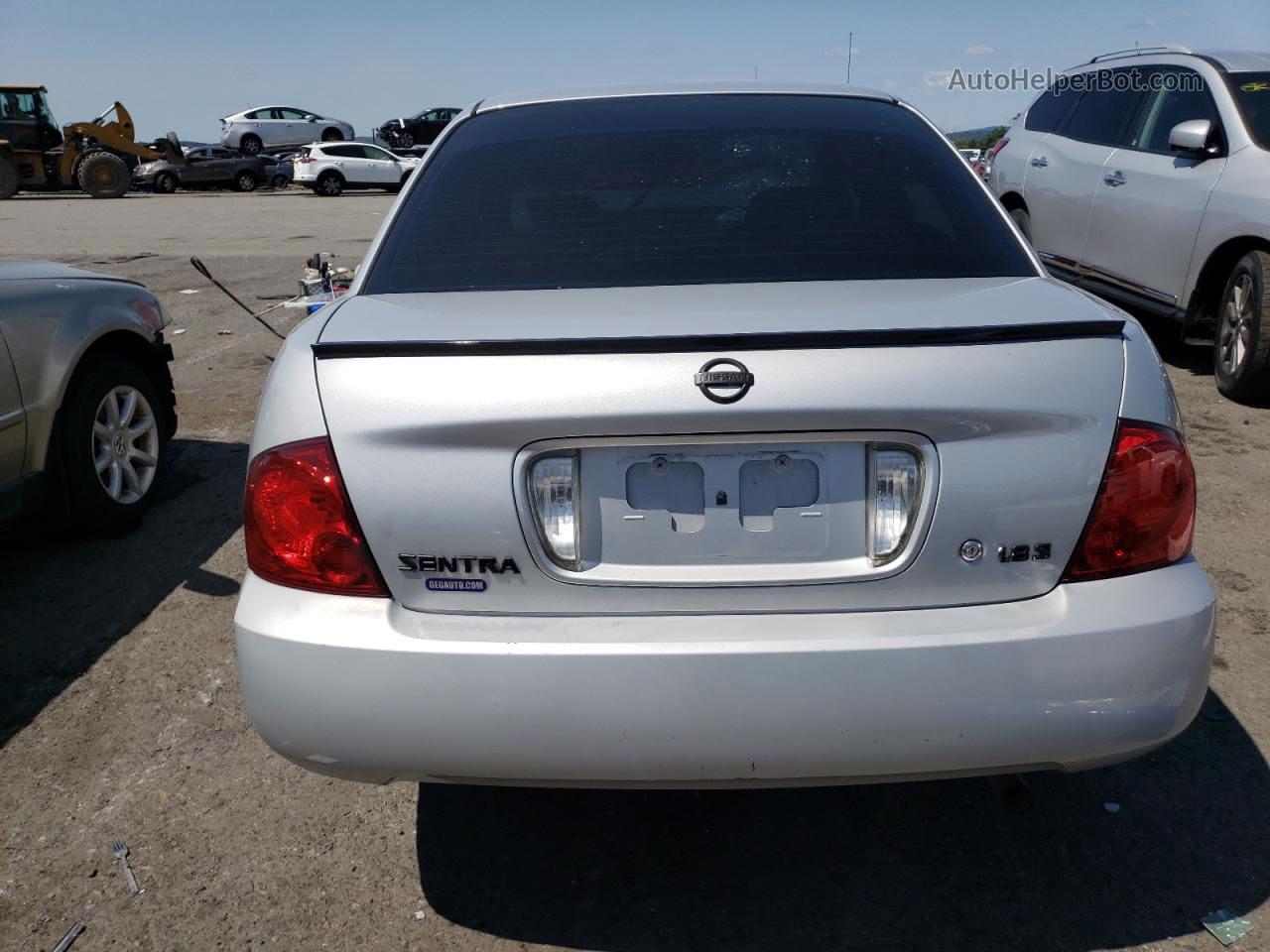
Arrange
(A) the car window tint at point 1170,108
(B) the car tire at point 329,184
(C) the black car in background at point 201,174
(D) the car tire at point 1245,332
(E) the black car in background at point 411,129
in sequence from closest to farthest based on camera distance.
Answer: (D) the car tire at point 1245,332
(A) the car window tint at point 1170,108
(B) the car tire at point 329,184
(C) the black car in background at point 201,174
(E) the black car in background at point 411,129

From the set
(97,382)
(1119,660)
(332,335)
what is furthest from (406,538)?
(97,382)

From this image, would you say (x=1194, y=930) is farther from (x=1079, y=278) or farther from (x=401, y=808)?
(x=1079, y=278)

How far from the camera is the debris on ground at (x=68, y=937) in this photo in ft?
7.68

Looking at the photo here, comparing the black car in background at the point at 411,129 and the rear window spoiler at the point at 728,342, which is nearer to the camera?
the rear window spoiler at the point at 728,342

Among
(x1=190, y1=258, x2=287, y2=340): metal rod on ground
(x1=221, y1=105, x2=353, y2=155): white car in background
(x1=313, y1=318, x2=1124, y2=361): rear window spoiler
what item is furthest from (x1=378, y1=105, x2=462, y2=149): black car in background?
(x1=313, y1=318, x2=1124, y2=361): rear window spoiler

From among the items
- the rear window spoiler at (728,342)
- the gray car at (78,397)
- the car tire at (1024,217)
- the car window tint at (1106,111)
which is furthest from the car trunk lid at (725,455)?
the car tire at (1024,217)

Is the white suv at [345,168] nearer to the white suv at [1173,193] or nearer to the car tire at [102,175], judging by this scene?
the car tire at [102,175]

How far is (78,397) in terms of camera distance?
169 inches

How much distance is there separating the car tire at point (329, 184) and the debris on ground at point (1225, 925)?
2852cm

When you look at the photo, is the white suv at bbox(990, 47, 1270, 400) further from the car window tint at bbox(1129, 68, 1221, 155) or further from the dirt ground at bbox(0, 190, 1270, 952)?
the dirt ground at bbox(0, 190, 1270, 952)

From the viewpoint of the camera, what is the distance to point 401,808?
2801 millimetres

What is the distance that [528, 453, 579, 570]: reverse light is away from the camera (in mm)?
1980

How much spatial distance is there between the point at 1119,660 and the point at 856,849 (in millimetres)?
898

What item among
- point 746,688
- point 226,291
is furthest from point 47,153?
point 746,688
